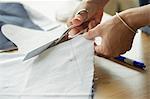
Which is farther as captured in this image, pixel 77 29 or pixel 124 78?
pixel 77 29

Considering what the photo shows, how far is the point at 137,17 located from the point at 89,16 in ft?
0.66

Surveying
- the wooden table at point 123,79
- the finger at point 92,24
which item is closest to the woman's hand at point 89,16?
the finger at point 92,24

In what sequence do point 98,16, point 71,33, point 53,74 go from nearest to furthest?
point 53,74
point 71,33
point 98,16

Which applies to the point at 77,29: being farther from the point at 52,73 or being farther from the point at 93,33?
the point at 52,73

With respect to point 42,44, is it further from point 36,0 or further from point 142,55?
point 36,0

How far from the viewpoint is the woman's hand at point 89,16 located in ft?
2.64

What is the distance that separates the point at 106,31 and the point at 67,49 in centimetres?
11

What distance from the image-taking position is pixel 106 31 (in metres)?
0.72

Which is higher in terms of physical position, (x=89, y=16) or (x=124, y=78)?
(x=89, y=16)

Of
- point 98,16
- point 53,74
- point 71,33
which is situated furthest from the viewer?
point 98,16

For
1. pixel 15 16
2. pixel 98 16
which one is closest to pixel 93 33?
pixel 98 16

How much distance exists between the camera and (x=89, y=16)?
85 cm

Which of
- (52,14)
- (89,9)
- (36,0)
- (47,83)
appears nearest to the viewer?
(47,83)

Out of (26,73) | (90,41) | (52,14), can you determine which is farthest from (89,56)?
(52,14)
